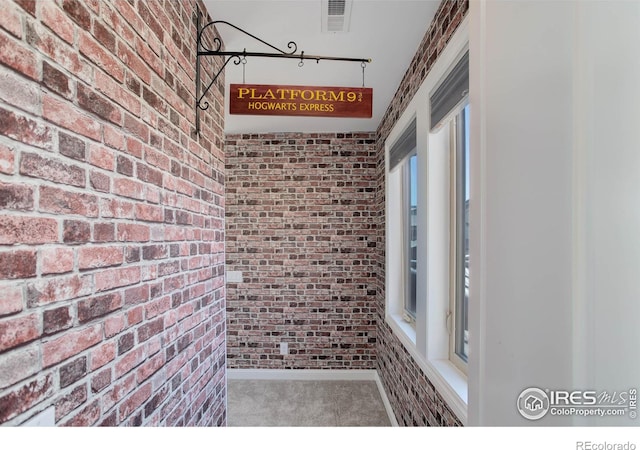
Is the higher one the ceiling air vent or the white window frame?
the ceiling air vent

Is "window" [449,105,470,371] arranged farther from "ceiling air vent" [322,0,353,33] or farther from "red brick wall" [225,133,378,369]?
"red brick wall" [225,133,378,369]

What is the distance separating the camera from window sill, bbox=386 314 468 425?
146 cm

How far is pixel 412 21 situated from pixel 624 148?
5.94 feet

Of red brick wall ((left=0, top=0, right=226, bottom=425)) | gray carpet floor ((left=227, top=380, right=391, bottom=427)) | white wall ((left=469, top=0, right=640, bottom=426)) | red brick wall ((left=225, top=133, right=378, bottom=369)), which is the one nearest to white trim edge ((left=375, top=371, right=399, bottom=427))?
gray carpet floor ((left=227, top=380, right=391, bottom=427))

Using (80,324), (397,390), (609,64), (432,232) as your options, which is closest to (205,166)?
(80,324)

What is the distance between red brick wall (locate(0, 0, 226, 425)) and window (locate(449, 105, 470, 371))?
153 cm

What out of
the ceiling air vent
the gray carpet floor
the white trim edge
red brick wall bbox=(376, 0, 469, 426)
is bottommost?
the gray carpet floor

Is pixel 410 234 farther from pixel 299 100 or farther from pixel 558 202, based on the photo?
pixel 558 202

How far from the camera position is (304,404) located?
3.11m

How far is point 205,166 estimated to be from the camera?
1710 mm

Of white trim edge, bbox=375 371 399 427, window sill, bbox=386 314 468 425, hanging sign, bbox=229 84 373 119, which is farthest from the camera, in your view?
white trim edge, bbox=375 371 399 427
